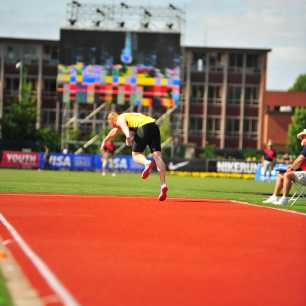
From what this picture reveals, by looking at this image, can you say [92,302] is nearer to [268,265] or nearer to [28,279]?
[28,279]

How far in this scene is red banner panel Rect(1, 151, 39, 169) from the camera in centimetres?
5278

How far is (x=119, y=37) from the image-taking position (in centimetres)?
6053

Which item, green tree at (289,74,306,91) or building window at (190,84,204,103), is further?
green tree at (289,74,306,91)

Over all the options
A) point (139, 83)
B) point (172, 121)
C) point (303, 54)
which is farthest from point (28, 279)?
point (172, 121)

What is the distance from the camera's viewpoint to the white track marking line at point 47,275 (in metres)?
5.48

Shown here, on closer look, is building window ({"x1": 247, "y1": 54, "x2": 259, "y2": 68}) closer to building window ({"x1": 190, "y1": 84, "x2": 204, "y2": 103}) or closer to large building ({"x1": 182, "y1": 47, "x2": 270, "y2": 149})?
large building ({"x1": 182, "y1": 47, "x2": 270, "y2": 149})

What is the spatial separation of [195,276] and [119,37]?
54639 mm

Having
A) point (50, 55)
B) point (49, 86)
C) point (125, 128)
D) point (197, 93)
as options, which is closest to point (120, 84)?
point (50, 55)

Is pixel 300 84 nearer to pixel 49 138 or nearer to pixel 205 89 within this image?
pixel 205 89

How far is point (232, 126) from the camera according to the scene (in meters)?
102

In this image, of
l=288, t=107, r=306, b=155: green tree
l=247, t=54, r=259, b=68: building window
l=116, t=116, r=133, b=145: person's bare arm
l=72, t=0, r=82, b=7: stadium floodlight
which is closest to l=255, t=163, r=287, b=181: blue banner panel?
l=72, t=0, r=82, b=7: stadium floodlight

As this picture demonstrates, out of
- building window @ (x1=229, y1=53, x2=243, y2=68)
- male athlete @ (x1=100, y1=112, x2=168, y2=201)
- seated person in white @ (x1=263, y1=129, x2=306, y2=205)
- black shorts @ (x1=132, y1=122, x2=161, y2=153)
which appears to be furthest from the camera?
building window @ (x1=229, y1=53, x2=243, y2=68)

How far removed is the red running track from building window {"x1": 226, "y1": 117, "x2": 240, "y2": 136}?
88675 millimetres

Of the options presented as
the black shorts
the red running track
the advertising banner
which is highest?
the black shorts
